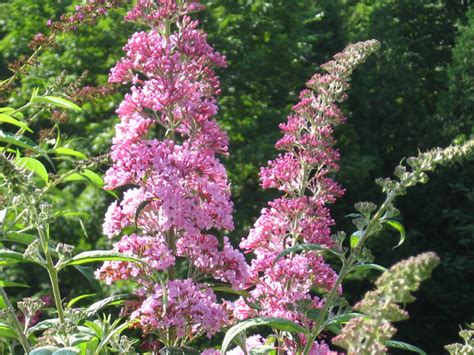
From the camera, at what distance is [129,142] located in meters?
2.42

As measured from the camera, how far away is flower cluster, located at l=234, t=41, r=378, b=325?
2.48 metres

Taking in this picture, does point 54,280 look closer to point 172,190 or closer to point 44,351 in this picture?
point 44,351

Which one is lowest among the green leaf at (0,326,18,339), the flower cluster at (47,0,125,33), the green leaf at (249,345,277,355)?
the green leaf at (249,345,277,355)

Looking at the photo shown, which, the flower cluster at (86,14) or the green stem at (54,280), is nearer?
the green stem at (54,280)

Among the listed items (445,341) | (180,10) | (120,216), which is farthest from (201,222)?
(445,341)

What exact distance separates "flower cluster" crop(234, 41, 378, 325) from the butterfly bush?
0.15 metres

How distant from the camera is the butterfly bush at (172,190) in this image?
88.0 inches

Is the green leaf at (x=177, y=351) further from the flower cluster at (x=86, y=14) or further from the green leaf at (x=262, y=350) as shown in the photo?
the flower cluster at (x=86, y=14)

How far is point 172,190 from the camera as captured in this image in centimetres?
227

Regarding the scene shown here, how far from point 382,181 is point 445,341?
16251 mm

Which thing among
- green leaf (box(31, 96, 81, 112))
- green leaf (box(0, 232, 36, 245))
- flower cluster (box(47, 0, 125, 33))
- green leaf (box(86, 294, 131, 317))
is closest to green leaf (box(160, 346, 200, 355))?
green leaf (box(86, 294, 131, 317))

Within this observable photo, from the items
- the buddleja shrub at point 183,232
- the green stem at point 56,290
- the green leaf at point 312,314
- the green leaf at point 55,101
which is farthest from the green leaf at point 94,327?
the green leaf at point 55,101

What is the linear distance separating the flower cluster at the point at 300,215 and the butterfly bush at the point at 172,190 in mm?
146

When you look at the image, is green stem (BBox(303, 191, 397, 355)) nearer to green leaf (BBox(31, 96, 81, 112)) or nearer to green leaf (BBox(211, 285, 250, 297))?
green leaf (BBox(211, 285, 250, 297))
